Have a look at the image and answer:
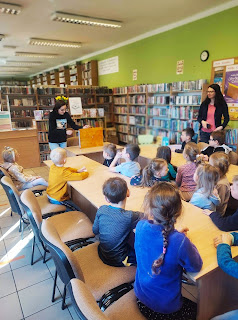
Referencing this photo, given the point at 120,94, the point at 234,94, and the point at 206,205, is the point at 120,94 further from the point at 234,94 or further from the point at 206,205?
the point at 206,205

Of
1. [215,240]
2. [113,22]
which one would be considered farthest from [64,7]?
[215,240]

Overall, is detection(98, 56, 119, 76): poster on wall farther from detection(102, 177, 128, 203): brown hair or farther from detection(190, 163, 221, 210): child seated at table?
detection(102, 177, 128, 203): brown hair

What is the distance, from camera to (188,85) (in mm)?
5312

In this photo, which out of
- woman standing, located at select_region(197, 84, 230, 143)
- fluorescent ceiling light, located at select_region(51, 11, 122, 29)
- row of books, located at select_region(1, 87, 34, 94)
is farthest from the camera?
row of books, located at select_region(1, 87, 34, 94)

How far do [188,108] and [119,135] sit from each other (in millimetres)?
3415

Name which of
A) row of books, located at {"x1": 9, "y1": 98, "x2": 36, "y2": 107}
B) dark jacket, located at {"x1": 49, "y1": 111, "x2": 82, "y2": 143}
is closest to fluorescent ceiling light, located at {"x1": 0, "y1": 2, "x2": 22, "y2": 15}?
dark jacket, located at {"x1": 49, "y1": 111, "x2": 82, "y2": 143}

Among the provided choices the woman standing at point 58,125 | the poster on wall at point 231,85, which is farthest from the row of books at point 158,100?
the woman standing at point 58,125

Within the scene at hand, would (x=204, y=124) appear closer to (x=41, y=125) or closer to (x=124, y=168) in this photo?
(x=124, y=168)

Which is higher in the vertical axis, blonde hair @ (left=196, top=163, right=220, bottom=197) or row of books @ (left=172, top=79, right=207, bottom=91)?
row of books @ (left=172, top=79, right=207, bottom=91)

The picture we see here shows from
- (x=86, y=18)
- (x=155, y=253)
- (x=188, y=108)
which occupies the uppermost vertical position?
(x=86, y=18)

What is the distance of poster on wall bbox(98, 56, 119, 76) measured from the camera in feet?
26.9

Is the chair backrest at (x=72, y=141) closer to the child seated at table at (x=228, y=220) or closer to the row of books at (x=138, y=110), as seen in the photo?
the row of books at (x=138, y=110)

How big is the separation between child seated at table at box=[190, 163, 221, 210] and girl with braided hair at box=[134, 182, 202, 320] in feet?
2.50

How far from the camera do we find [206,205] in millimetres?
1918
